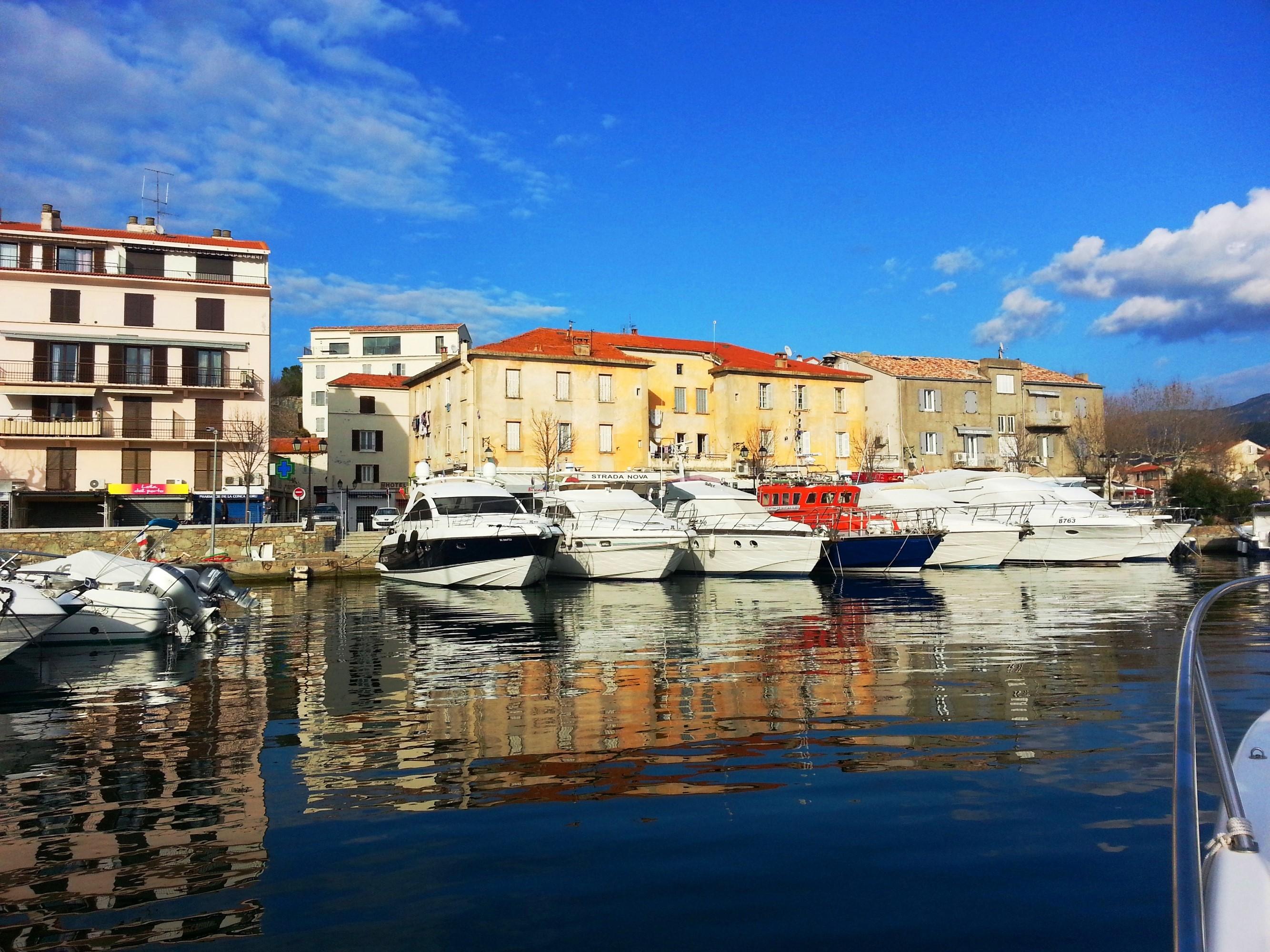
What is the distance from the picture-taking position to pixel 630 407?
4747 centimetres

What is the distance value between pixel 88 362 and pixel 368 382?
18.3 metres

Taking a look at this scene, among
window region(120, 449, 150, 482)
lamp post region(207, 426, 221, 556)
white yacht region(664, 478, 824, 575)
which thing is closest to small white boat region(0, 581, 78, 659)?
white yacht region(664, 478, 824, 575)

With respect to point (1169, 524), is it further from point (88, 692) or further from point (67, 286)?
point (67, 286)

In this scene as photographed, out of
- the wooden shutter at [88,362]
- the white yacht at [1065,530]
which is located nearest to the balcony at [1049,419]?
the white yacht at [1065,530]

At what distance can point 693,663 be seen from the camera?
507 inches

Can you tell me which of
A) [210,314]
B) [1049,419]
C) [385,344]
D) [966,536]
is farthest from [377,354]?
[966,536]

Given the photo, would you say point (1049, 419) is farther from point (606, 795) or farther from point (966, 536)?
point (606, 795)

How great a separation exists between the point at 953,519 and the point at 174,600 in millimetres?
25447

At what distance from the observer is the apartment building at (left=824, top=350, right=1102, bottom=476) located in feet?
179

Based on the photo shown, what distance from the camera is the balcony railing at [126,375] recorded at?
42062mm

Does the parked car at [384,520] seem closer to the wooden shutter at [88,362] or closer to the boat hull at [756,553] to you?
the boat hull at [756,553]

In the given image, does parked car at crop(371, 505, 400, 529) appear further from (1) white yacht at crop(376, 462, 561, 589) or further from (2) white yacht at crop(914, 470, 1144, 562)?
(2) white yacht at crop(914, 470, 1144, 562)

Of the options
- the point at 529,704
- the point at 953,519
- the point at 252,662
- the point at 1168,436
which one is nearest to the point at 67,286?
the point at 252,662

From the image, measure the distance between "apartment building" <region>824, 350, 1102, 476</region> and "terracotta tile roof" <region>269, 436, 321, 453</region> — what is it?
3222 cm
